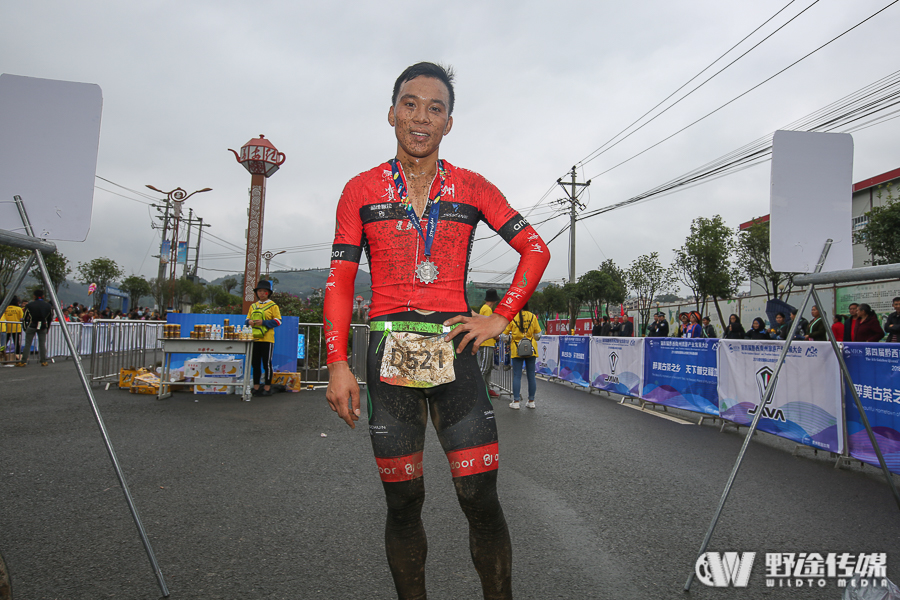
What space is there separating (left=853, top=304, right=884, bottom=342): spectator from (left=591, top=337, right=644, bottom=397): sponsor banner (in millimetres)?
3762

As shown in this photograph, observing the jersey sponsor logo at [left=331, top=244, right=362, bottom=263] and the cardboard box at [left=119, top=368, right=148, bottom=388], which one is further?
the cardboard box at [left=119, top=368, right=148, bottom=388]

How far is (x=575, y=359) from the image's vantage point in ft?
46.1

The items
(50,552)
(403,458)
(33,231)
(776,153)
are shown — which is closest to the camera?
(403,458)

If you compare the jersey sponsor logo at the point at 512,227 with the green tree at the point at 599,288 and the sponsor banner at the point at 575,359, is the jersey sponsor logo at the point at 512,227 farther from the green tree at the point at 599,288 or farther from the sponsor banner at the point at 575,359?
the green tree at the point at 599,288

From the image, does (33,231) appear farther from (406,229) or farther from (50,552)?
(406,229)

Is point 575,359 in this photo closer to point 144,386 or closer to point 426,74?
point 144,386

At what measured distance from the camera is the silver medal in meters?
2.07

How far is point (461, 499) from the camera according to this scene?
6.38ft

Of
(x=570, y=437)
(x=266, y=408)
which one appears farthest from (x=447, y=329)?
(x=266, y=408)

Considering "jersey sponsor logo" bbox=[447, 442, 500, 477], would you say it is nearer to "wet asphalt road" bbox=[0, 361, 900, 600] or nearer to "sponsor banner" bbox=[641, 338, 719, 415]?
"wet asphalt road" bbox=[0, 361, 900, 600]

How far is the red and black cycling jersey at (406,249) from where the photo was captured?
2.06m

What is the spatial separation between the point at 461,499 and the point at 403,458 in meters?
0.25

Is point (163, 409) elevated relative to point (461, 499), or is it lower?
lower

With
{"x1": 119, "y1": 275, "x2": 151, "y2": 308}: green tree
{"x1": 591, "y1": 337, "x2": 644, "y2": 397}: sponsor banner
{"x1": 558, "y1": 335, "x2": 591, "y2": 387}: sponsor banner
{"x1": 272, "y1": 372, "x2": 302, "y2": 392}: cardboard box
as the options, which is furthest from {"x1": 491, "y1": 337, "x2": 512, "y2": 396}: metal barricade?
{"x1": 119, "y1": 275, "x2": 151, "y2": 308}: green tree
